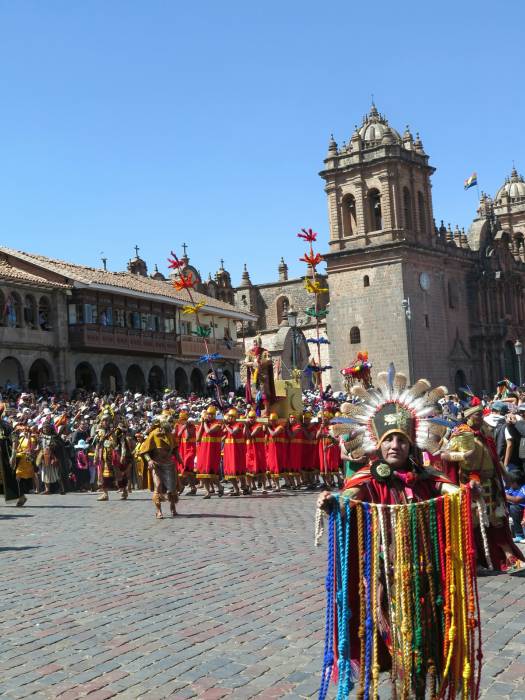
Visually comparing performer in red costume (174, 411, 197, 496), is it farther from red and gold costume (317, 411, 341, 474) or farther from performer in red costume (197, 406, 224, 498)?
red and gold costume (317, 411, 341, 474)

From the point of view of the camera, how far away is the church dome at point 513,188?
82.8m

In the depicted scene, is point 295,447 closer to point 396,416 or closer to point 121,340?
point 396,416

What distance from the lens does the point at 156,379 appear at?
45156 mm

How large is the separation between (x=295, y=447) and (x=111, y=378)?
2539cm

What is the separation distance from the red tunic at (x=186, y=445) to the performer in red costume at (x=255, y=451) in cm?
116

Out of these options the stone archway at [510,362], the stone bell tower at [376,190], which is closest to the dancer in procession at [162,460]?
the stone bell tower at [376,190]

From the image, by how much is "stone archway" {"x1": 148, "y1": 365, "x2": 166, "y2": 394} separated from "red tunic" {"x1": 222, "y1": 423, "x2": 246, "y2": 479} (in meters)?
27.3

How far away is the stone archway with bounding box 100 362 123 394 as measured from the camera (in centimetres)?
4147

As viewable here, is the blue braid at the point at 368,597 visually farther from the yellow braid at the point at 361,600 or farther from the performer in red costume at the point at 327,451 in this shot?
the performer in red costume at the point at 327,451

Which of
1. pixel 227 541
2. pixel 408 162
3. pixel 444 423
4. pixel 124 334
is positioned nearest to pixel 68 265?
pixel 124 334

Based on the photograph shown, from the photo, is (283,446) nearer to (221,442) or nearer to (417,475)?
(221,442)

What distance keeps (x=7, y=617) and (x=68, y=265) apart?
35.8m

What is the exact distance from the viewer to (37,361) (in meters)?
37.3

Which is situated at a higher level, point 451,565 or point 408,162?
point 408,162
